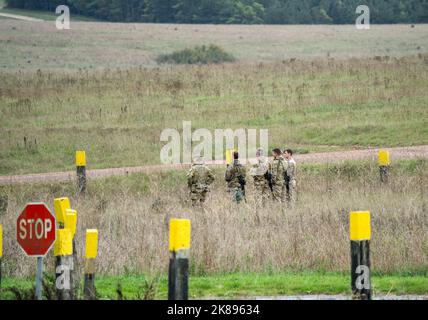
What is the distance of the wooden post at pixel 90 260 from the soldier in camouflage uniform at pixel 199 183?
879 cm

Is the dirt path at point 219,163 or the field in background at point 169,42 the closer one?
the dirt path at point 219,163

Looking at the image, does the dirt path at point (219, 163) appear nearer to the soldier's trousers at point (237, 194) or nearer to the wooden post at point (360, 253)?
the soldier's trousers at point (237, 194)

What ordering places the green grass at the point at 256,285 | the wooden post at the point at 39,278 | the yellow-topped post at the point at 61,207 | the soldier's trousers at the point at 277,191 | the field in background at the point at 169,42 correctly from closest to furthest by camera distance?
the wooden post at the point at 39,278 → the yellow-topped post at the point at 61,207 → the green grass at the point at 256,285 → the soldier's trousers at the point at 277,191 → the field in background at the point at 169,42

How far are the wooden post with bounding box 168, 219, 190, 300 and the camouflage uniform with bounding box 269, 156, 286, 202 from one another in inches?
411

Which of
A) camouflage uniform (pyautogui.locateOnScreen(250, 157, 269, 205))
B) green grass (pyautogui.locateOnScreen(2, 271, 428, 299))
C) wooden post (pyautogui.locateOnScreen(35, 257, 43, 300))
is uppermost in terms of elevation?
camouflage uniform (pyautogui.locateOnScreen(250, 157, 269, 205))

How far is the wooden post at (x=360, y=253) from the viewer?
35.1ft

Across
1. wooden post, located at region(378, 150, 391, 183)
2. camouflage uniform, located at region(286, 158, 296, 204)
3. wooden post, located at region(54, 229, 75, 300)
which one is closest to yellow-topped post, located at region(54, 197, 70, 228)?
A: wooden post, located at region(54, 229, 75, 300)

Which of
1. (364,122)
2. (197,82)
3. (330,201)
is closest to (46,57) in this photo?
(197,82)

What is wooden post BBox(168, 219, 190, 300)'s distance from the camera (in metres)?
9.95

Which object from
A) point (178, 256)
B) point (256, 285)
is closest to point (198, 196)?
point (256, 285)

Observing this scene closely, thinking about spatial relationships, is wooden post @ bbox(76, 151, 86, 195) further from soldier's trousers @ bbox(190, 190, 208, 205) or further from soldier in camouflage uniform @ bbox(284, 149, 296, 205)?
soldier in camouflage uniform @ bbox(284, 149, 296, 205)

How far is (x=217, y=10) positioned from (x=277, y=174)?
89.5 m

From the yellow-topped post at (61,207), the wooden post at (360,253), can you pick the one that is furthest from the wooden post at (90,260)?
the wooden post at (360,253)

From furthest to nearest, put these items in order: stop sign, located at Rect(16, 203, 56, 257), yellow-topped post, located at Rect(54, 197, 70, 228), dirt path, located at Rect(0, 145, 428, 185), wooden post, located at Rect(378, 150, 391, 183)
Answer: dirt path, located at Rect(0, 145, 428, 185) < wooden post, located at Rect(378, 150, 391, 183) < yellow-topped post, located at Rect(54, 197, 70, 228) < stop sign, located at Rect(16, 203, 56, 257)
